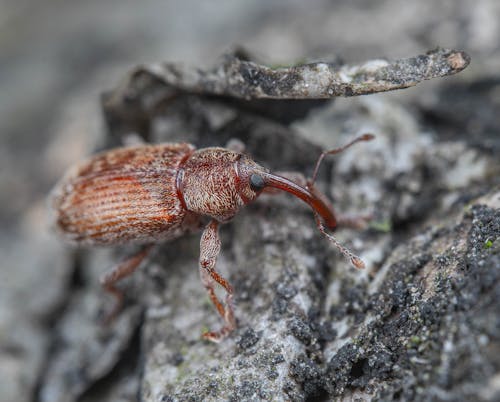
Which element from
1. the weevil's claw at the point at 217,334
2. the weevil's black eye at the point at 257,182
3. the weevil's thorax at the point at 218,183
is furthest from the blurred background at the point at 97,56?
the weevil's claw at the point at 217,334

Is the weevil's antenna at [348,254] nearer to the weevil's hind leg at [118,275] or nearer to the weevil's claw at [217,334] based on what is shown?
the weevil's claw at [217,334]

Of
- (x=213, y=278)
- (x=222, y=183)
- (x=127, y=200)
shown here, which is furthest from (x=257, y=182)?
(x=127, y=200)

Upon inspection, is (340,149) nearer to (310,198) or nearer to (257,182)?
(310,198)

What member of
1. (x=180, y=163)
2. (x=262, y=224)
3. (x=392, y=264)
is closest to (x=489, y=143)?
(x=392, y=264)

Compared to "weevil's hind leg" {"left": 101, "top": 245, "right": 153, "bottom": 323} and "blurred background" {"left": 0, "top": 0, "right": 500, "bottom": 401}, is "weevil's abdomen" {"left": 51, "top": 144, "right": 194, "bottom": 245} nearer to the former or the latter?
"weevil's hind leg" {"left": 101, "top": 245, "right": 153, "bottom": 323}

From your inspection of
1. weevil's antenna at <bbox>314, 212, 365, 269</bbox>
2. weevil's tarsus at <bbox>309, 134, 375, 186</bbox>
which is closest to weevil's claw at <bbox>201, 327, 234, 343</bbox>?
weevil's antenna at <bbox>314, 212, 365, 269</bbox>

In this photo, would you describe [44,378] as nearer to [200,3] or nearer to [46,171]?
[46,171]

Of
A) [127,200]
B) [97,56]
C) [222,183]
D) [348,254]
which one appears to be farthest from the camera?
[97,56]
